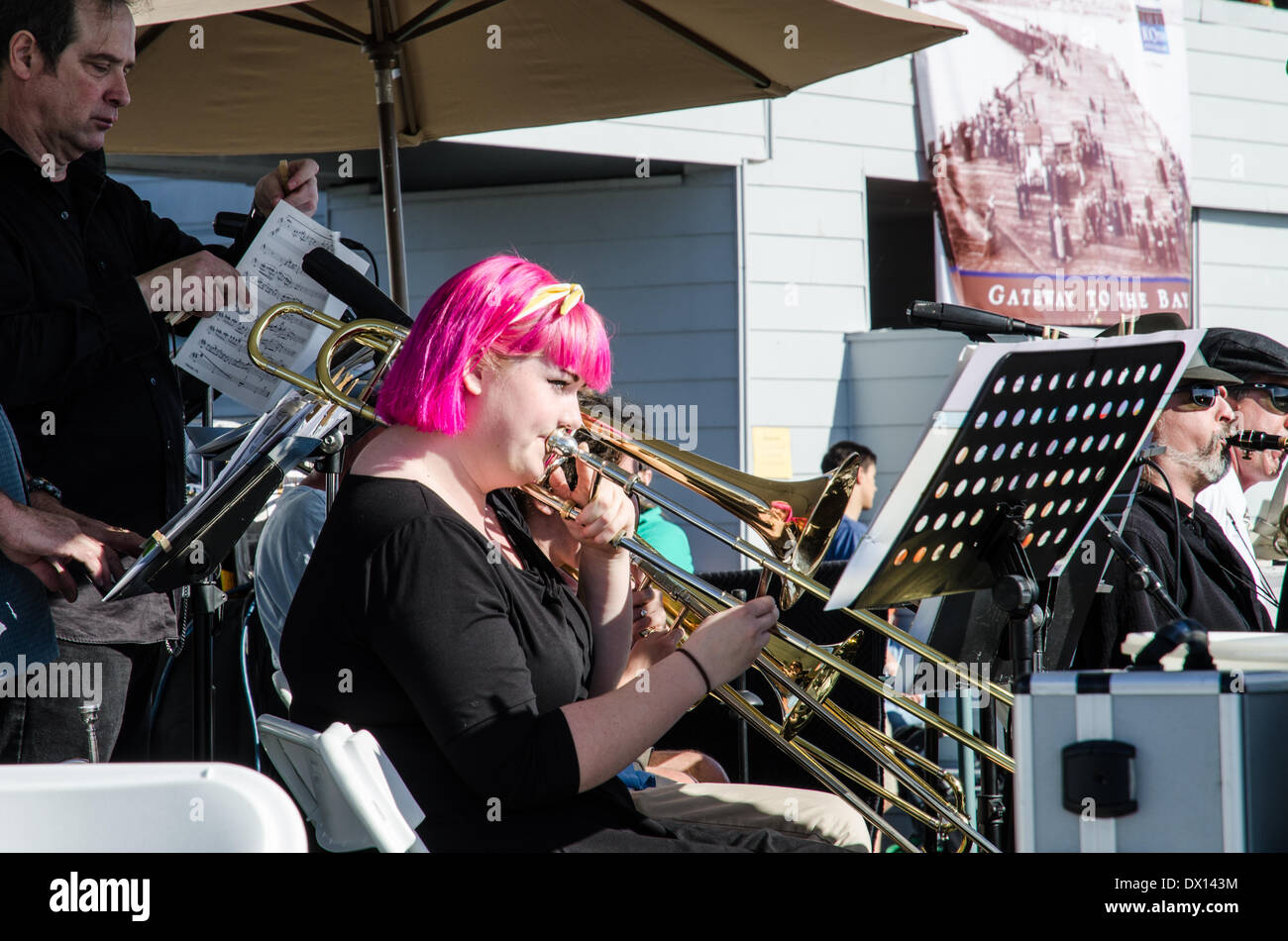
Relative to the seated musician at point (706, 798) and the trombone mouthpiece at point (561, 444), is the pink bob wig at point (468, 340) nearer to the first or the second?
the trombone mouthpiece at point (561, 444)

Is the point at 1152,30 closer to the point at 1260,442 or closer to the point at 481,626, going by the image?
the point at 1260,442

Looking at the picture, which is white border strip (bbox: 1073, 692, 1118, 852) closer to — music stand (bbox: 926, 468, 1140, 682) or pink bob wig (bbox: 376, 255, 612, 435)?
music stand (bbox: 926, 468, 1140, 682)

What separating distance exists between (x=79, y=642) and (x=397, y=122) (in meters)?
2.56

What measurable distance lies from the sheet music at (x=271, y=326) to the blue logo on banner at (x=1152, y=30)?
6.86 meters

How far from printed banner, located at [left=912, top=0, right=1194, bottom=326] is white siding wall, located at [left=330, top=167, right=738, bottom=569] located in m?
1.48

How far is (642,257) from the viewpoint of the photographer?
23.2 ft

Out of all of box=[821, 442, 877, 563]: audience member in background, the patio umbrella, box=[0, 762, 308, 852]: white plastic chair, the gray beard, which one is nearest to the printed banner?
box=[821, 442, 877, 563]: audience member in background

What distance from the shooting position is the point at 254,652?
329cm

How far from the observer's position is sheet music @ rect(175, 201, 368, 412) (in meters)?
2.68

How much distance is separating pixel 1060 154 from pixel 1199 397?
4.66 metres

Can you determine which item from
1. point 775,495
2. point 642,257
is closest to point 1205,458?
point 775,495

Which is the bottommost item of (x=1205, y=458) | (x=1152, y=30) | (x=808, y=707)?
(x=808, y=707)
